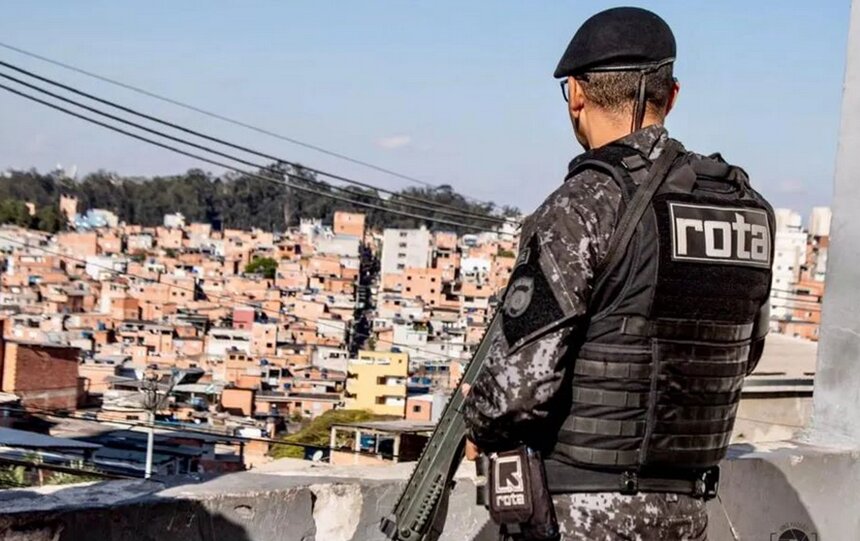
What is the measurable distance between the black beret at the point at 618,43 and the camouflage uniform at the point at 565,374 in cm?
11

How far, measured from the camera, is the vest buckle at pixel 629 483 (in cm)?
163

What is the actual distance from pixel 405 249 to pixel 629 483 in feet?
209

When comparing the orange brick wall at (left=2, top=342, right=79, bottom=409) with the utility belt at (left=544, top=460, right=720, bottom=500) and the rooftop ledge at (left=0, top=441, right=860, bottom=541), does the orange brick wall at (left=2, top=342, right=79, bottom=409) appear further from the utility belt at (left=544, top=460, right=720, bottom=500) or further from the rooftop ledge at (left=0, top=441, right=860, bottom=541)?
the utility belt at (left=544, top=460, right=720, bottom=500)

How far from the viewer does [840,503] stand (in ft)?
10.4

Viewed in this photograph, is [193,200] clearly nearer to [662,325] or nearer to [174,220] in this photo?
[174,220]

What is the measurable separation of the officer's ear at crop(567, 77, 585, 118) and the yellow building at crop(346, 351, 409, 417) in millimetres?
22849

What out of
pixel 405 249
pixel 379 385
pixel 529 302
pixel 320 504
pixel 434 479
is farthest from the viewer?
pixel 405 249

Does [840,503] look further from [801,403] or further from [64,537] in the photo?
[801,403]

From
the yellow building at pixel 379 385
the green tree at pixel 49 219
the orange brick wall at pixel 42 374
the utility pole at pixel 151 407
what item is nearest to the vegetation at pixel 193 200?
the green tree at pixel 49 219

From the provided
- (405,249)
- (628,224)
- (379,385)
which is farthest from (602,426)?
(405,249)

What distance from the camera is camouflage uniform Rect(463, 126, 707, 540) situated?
1539mm

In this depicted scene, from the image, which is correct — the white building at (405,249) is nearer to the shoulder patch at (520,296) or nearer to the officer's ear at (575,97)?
the officer's ear at (575,97)

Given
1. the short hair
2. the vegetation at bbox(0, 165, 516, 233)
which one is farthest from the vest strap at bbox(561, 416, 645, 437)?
the vegetation at bbox(0, 165, 516, 233)

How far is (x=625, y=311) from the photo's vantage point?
159 cm
